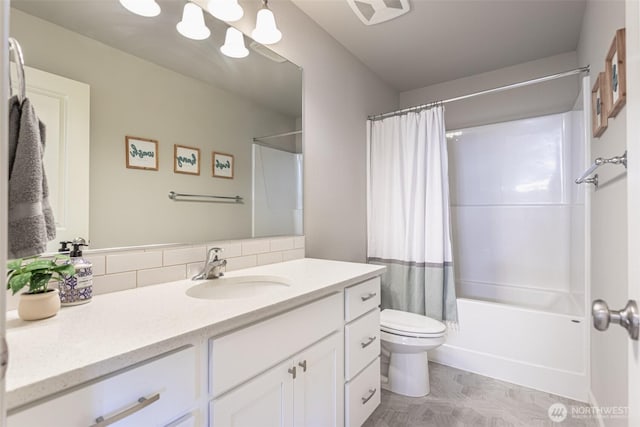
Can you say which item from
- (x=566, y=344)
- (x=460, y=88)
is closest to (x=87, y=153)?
(x=566, y=344)

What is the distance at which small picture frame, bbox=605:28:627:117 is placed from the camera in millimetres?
1125

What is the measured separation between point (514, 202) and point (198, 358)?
2.94m

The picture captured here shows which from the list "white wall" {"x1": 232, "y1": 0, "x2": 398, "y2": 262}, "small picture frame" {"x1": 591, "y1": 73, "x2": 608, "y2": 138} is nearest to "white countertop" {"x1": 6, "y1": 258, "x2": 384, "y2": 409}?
"white wall" {"x1": 232, "y1": 0, "x2": 398, "y2": 262}

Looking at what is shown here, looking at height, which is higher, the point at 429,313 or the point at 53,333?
the point at 53,333

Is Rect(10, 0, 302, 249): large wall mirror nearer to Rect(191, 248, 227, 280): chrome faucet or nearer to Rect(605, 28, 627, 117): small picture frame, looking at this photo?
Rect(191, 248, 227, 280): chrome faucet

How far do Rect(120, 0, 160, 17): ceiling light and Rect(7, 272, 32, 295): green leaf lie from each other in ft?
3.42

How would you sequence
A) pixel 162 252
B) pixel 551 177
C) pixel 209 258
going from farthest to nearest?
1. pixel 551 177
2. pixel 209 258
3. pixel 162 252

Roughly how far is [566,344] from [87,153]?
2.73 meters

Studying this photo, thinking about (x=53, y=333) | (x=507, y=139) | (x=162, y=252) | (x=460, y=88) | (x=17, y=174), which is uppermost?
(x=460, y=88)

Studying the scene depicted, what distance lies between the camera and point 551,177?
2.61 metres

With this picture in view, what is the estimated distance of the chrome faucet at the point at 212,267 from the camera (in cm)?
131

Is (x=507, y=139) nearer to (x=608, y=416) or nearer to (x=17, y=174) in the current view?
(x=608, y=416)

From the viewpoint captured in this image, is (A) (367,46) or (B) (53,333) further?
(A) (367,46)

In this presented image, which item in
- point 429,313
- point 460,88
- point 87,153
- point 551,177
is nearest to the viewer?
point 87,153
